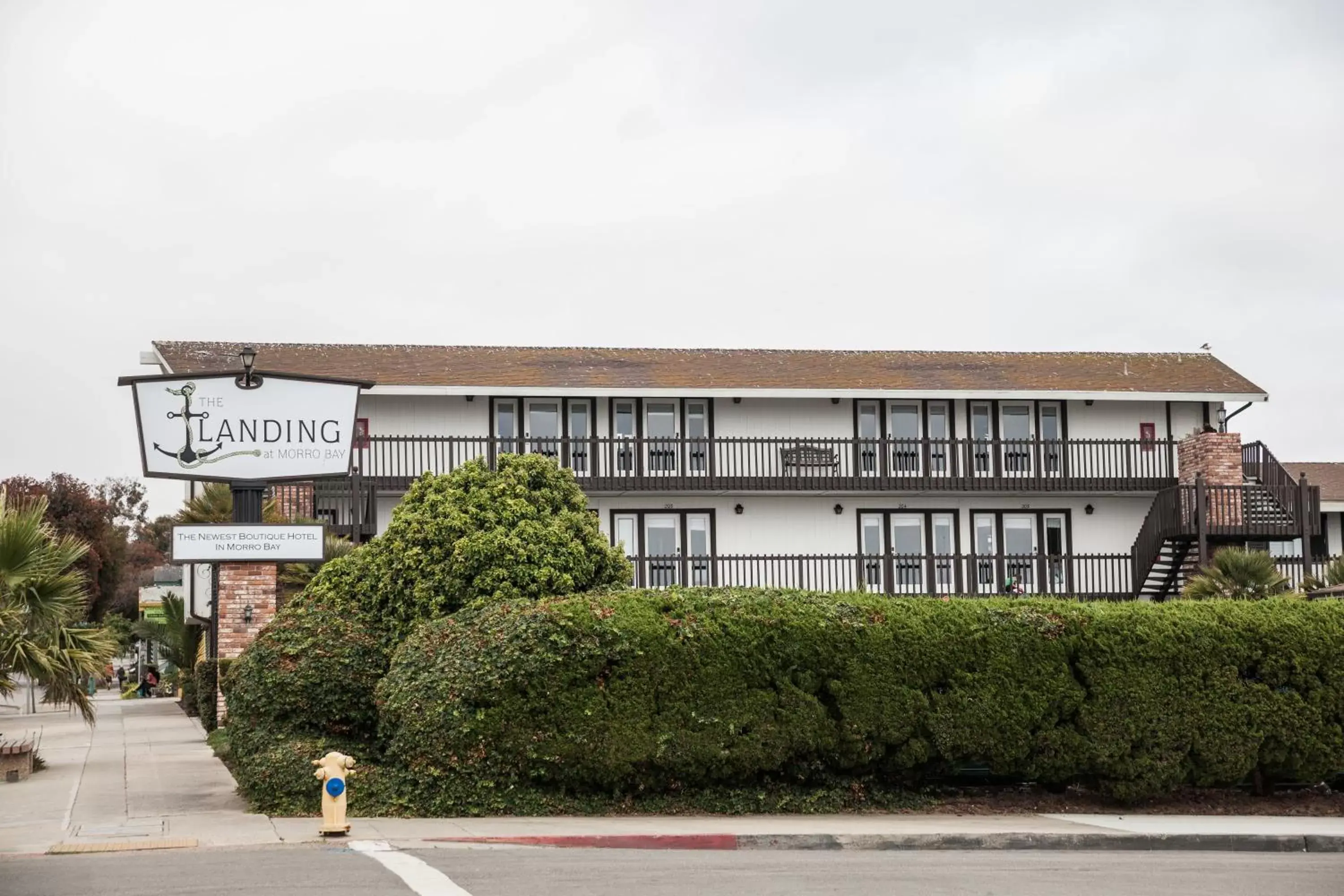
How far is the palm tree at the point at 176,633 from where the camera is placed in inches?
1555

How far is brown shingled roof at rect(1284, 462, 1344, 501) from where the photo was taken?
3803 cm

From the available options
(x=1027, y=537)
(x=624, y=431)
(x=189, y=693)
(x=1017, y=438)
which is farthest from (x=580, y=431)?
(x=189, y=693)

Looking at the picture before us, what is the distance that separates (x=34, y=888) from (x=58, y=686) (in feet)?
23.5

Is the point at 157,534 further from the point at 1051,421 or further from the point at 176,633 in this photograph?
the point at 1051,421

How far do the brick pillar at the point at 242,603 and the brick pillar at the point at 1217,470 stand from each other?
1971cm

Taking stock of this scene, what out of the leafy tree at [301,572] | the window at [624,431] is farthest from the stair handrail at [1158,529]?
the leafy tree at [301,572]

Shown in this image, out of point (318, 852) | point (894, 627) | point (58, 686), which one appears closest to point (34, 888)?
point (318, 852)

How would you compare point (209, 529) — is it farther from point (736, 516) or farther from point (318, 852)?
point (736, 516)

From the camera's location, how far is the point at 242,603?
22.5 metres

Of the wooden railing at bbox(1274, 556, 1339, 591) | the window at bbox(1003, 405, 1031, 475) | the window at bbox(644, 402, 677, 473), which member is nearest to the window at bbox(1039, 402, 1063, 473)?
the window at bbox(1003, 405, 1031, 475)

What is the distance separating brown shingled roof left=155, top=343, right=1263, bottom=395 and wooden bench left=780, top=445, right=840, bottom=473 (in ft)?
4.55

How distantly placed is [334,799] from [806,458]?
838 inches

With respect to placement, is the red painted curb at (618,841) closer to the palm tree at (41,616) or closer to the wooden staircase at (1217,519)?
the palm tree at (41,616)

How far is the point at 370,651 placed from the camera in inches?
665
